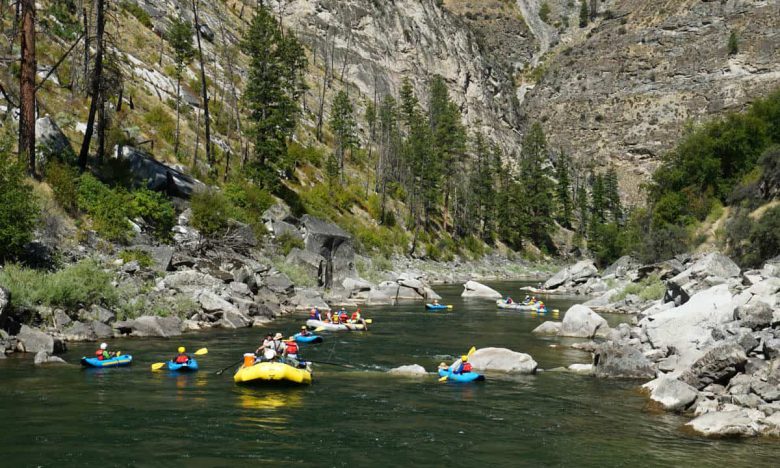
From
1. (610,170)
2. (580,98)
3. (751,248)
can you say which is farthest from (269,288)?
(580,98)

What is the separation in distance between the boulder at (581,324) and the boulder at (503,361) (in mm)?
7799

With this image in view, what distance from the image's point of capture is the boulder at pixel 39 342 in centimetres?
1691

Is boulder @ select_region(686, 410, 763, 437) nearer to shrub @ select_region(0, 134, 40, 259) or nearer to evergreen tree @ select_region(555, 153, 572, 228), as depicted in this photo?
shrub @ select_region(0, 134, 40, 259)

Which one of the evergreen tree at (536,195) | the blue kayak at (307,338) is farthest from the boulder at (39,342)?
the evergreen tree at (536,195)

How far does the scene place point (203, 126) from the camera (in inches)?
1914

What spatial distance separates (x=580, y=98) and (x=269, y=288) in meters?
101

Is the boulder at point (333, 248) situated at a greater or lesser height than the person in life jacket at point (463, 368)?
greater

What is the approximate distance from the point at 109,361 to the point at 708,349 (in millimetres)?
15429

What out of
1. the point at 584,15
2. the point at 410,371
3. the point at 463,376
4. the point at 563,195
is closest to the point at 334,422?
the point at 463,376

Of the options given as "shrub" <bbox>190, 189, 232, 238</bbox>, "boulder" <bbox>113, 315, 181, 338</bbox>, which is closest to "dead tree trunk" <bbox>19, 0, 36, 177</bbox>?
"boulder" <bbox>113, 315, 181, 338</bbox>

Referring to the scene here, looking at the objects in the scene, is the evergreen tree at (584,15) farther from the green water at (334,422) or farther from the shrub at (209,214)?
the green water at (334,422)

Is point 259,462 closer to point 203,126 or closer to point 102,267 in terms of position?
point 102,267

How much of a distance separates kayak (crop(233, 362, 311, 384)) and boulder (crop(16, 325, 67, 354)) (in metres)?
5.68

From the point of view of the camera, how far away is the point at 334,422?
1210 cm
